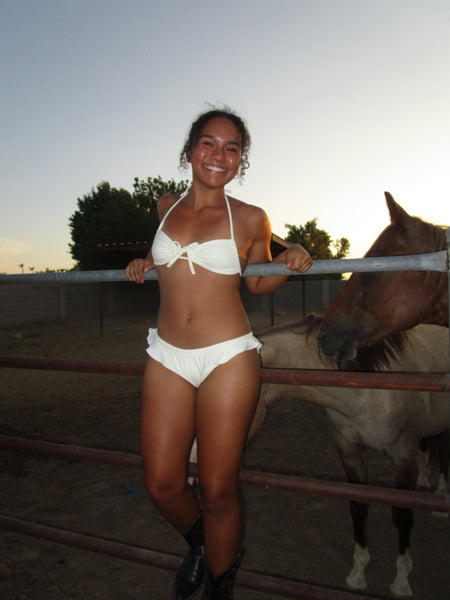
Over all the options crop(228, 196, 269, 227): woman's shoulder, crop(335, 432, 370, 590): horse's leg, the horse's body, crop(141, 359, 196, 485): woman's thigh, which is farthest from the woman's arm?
crop(335, 432, 370, 590): horse's leg

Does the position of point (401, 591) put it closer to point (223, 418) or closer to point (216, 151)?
point (223, 418)

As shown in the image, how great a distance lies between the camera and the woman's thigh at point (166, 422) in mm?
1446

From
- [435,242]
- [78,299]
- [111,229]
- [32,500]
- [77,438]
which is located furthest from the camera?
[111,229]

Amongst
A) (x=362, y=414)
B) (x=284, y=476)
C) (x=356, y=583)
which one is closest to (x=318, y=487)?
(x=284, y=476)

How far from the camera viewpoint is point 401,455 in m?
2.93

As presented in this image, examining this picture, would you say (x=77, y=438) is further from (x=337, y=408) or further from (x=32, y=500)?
(x=337, y=408)

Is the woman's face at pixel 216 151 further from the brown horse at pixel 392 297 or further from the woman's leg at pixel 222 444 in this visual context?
the brown horse at pixel 392 297

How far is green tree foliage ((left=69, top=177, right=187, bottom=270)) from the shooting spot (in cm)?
3375

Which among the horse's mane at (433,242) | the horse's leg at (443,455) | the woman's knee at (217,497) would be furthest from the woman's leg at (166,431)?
the horse's leg at (443,455)

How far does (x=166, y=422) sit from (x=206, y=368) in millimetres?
234

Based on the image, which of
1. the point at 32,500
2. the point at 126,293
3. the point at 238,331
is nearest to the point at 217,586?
the point at 238,331

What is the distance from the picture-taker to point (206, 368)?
4.63ft

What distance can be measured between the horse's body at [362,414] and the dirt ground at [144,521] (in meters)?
0.34

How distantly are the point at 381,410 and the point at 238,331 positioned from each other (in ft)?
6.06
